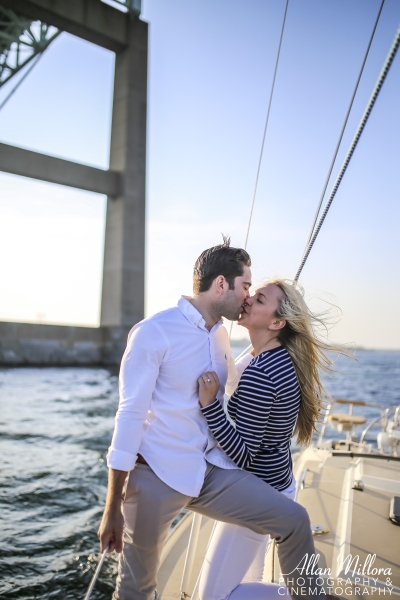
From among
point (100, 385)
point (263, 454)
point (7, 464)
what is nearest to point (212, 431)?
point (263, 454)

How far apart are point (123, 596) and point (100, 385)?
622 inches

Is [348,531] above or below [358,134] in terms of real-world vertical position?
below

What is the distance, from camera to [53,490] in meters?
6.45

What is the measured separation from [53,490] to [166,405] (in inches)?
208

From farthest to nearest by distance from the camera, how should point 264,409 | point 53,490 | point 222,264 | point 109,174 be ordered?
point 109,174 → point 53,490 → point 222,264 → point 264,409

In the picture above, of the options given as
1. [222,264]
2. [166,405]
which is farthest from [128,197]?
[166,405]

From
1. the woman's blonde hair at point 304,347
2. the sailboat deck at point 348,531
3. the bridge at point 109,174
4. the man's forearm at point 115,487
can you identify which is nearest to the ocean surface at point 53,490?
the woman's blonde hair at point 304,347

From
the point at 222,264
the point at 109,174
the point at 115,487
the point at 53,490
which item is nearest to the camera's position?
the point at 115,487

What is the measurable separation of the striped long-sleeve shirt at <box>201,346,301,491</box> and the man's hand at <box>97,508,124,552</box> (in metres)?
0.41

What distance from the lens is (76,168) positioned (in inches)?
904

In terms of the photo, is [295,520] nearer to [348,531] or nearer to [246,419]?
[246,419]

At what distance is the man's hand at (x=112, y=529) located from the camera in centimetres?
173

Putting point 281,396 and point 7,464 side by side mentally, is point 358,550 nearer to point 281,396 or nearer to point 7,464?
point 281,396

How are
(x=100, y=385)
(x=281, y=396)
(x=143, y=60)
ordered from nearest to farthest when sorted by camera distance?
(x=281, y=396) < (x=100, y=385) < (x=143, y=60)
